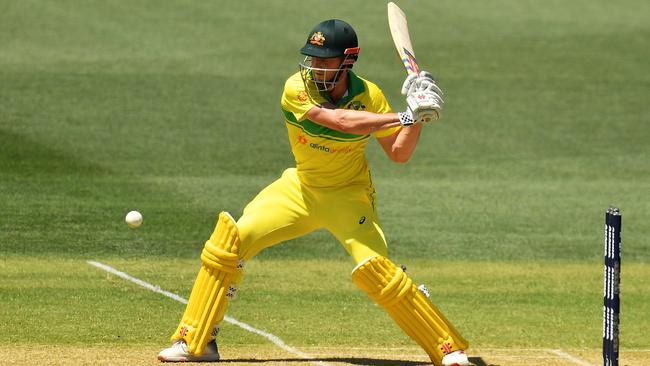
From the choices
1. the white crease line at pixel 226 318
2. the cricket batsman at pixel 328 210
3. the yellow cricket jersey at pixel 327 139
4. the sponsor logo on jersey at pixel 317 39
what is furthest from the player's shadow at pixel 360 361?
the sponsor logo on jersey at pixel 317 39

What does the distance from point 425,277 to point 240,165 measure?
5.54 meters

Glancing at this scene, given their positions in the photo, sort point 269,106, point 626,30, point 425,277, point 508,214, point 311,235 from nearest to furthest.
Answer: point 425,277 < point 311,235 < point 508,214 < point 269,106 < point 626,30

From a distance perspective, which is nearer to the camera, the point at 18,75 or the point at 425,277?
the point at 425,277

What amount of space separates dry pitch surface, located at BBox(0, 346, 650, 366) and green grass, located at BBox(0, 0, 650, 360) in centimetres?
36

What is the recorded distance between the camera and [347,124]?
8109 mm

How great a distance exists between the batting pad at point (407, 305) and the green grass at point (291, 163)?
1389mm

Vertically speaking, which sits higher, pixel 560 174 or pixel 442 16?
pixel 442 16

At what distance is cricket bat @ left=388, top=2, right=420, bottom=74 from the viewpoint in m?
8.37

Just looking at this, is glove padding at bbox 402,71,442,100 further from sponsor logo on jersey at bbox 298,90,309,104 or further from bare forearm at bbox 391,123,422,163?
sponsor logo on jersey at bbox 298,90,309,104

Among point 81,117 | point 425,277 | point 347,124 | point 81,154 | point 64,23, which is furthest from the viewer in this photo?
point 64,23

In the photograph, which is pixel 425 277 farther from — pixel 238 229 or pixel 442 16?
pixel 442 16

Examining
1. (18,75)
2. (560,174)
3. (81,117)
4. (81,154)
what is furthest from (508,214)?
(18,75)

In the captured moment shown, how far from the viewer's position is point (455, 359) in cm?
830

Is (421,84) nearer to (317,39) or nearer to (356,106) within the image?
(356,106)
